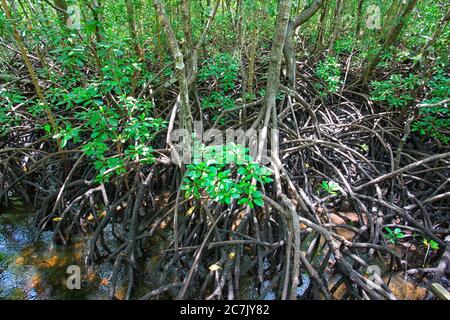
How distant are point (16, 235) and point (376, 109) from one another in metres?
5.77

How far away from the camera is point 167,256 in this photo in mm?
2762

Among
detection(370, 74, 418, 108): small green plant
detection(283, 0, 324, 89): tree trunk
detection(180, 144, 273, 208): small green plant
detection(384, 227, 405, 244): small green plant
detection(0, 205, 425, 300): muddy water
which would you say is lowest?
detection(0, 205, 425, 300): muddy water

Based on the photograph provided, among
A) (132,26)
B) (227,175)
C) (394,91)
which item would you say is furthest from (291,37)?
(227,175)

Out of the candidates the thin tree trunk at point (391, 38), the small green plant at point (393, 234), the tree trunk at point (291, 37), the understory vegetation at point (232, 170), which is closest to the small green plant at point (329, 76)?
the understory vegetation at point (232, 170)

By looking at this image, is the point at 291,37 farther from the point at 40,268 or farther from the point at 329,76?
the point at 40,268

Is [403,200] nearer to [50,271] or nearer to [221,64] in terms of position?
[221,64]

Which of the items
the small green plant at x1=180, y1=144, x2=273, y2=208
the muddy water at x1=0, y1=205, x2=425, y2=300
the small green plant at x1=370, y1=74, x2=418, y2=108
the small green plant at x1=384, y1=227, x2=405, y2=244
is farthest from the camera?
the small green plant at x1=370, y1=74, x2=418, y2=108

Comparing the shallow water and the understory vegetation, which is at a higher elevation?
the understory vegetation

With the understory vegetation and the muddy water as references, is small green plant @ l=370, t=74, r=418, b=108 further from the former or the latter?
the muddy water

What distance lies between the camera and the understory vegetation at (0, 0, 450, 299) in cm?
237

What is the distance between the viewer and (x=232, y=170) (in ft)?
10.1

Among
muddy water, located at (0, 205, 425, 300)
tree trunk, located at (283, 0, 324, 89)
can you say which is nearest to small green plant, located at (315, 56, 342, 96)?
tree trunk, located at (283, 0, 324, 89)

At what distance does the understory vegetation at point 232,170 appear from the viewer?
237cm
